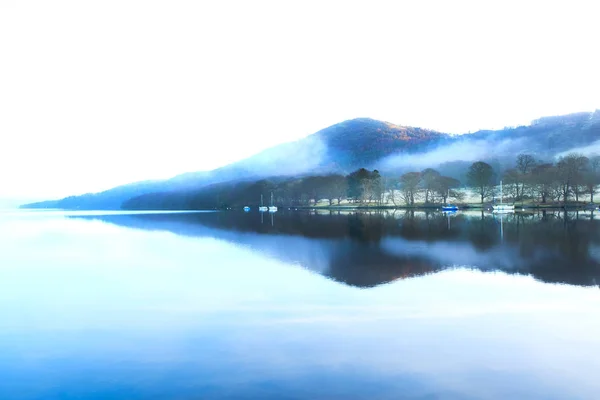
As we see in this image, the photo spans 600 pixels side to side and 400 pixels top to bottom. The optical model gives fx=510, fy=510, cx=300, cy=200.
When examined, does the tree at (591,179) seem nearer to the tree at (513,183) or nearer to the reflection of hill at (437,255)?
the tree at (513,183)

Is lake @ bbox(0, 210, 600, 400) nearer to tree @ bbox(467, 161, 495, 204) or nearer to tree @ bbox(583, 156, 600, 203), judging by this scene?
tree @ bbox(583, 156, 600, 203)

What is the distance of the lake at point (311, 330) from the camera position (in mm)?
12008

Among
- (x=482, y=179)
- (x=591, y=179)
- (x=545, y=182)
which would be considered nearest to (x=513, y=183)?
(x=482, y=179)

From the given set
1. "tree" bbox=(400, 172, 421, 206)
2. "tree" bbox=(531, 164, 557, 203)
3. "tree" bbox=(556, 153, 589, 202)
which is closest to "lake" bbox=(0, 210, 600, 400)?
"tree" bbox=(556, 153, 589, 202)

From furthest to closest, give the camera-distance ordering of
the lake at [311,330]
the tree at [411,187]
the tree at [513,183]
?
the tree at [411,187] → the tree at [513,183] → the lake at [311,330]

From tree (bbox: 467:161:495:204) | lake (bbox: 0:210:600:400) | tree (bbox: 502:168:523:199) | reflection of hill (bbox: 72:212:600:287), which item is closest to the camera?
lake (bbox: 0:210:600:400)

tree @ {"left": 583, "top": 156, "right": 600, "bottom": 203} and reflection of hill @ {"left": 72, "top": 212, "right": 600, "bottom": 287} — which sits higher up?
tree @ {"left": 583, "top": 156, "right": 600, "bottom": 203}

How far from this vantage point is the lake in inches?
473

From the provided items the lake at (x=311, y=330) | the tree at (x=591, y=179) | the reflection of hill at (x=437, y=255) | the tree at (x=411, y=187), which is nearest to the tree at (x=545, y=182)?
the tree at (x=591, y=179)

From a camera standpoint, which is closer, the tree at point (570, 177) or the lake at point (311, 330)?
the lake at point (311, 330)

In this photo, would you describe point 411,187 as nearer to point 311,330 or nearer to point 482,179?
point 482,179

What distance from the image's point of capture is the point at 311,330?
16.9m

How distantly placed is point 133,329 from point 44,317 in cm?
503

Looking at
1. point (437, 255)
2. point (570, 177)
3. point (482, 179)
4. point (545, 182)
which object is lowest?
point (437, 255)
